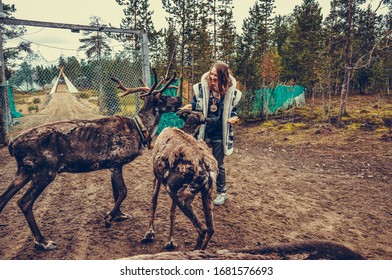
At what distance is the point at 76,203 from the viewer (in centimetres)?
447

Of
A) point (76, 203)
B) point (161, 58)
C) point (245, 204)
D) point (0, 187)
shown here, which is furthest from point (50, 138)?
point (161, 58)

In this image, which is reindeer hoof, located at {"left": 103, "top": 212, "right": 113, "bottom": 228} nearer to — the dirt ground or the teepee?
the dirt ground

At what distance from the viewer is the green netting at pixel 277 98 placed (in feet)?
53.1

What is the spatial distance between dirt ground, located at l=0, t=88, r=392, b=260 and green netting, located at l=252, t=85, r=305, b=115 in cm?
899

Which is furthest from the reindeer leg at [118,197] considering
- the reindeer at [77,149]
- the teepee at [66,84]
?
the teepee at [66,84]

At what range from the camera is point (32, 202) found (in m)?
3.20

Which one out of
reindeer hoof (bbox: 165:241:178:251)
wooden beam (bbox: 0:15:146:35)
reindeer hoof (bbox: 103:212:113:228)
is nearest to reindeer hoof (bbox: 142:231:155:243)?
reindeer hoof (bbox: 165:241:178:251)

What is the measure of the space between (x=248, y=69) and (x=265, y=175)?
1032cm

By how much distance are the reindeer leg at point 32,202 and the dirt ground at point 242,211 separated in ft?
0.31

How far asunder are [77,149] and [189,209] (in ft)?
5.20

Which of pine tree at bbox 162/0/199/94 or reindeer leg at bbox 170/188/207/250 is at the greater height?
pine tree at bbox 162/0/199/94

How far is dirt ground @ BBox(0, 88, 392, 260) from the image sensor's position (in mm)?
3314

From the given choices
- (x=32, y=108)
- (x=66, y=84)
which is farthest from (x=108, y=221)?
(x=32, y=108)
